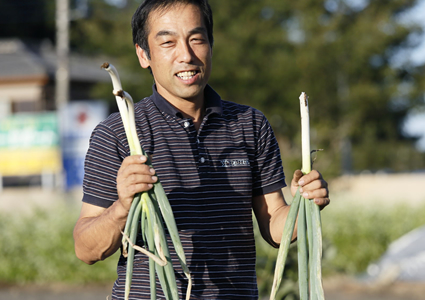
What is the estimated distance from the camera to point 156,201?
1.77 metres

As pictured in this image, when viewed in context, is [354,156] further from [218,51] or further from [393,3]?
[218,51]

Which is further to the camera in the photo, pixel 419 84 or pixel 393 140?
pixel 393 140

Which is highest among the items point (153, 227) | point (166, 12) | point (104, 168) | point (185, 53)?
point (166, 12)

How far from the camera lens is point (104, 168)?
2.01 metres

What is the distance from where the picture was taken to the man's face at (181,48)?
2018mm

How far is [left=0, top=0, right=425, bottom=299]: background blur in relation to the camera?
809cm

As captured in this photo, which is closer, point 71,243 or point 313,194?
point 313,194

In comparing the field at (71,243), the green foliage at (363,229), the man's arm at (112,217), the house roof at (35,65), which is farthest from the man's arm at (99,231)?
the house roof at (35,65)

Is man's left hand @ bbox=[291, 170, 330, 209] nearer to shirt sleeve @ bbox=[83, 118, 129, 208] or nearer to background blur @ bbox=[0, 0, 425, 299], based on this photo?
shirt sleeve @ bbox=[83, 118, 129, 208]

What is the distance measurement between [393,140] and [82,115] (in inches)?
719

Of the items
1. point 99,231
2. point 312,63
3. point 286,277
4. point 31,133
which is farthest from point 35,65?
point 99,231

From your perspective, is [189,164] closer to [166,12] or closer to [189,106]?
[189,106]

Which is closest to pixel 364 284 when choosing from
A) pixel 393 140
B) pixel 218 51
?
pixel 218 51

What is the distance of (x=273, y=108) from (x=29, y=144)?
7.16 metres
